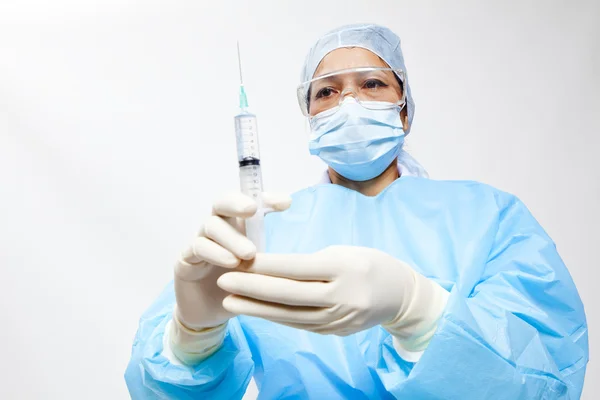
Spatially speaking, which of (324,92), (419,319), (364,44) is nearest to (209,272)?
(419,319)

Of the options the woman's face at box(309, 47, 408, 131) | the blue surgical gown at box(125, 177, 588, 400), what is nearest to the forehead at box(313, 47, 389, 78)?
the woman's face at box(309, 47, 408, 131)

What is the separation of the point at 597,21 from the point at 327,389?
1.62 m

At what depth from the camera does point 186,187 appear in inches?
76.9

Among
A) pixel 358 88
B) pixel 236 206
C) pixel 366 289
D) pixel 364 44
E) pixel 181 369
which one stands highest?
pixel 364 44

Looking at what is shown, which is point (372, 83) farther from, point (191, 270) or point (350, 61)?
point (191, 270)

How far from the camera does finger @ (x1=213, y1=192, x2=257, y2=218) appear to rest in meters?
0.92

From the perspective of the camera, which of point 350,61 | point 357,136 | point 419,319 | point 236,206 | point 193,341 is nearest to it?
point 236,206

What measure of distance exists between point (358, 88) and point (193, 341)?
0.75 meters

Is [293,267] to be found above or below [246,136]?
below

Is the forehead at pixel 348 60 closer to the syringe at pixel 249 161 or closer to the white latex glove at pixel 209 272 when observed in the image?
the syringe at pixel 249 161

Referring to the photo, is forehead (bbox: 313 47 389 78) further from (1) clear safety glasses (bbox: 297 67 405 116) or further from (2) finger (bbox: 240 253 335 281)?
(2) finger (bbox: 240 253 335 281)

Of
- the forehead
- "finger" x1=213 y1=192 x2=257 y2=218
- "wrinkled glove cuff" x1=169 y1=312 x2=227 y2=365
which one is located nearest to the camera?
"finger" x1=213 y1=192 x2=257 y2=218

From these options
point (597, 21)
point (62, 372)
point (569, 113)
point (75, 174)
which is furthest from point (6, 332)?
point (597, 21)

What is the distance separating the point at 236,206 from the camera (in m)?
0.93
